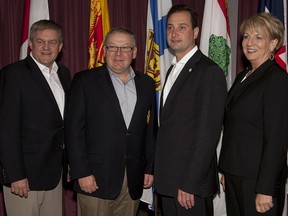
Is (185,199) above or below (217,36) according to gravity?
below

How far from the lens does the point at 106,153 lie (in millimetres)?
2473

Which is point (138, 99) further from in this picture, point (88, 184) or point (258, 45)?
point (258, 45)

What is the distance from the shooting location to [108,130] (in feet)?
8.07

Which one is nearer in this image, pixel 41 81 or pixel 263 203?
pixel 263 203

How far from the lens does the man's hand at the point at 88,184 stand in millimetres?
2445

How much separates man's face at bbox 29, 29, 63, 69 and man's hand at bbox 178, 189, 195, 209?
1.33 metres

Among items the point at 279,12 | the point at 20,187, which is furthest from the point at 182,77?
the point at 279,12

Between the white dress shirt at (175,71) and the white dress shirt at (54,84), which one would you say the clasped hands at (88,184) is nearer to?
the white dress shirt at (54,84)

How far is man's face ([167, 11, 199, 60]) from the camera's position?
2418 millimetres

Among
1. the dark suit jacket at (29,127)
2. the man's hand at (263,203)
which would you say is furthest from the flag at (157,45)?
the man's hand at (263,203)

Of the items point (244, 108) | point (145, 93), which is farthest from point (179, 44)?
point (244, 108)

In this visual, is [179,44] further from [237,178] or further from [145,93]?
[237,178]

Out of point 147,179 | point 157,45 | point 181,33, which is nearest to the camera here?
point 181,33

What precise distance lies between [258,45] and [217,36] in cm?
125
